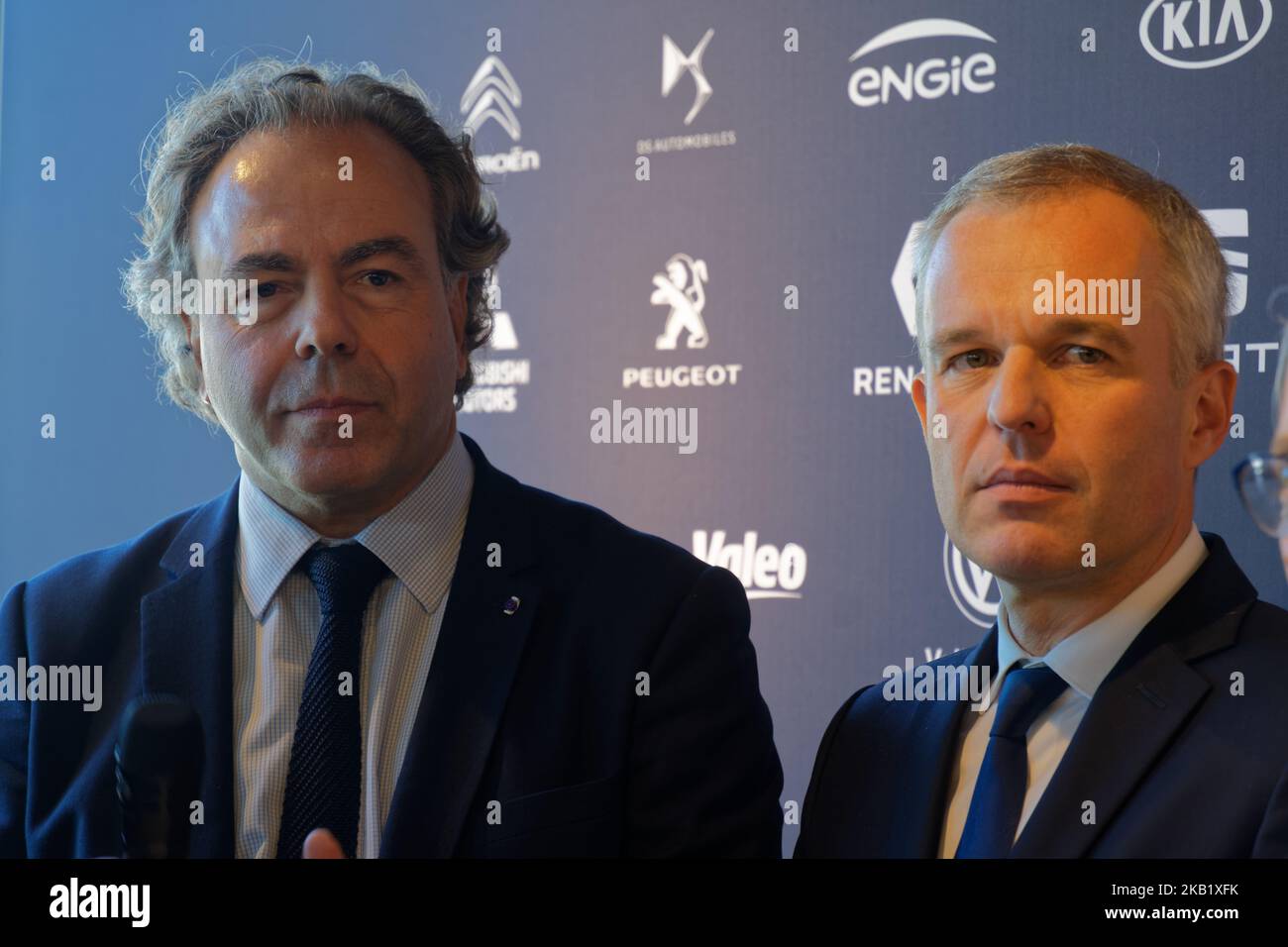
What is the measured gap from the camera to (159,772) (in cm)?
158

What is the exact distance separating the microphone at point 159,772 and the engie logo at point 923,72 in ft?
4.75

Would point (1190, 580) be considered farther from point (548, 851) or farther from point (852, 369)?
point (548, 851)

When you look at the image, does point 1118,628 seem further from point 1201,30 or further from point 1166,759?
point 1201,30

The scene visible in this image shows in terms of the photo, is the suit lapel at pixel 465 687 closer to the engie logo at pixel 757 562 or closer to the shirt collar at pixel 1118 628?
the engie logo at pixel 757 562

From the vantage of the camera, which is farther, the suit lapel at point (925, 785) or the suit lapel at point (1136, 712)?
the suit lapel at point (925, 785)

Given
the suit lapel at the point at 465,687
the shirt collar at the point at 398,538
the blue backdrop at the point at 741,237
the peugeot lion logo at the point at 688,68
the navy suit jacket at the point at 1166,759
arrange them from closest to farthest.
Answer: the navy suit jacket at the point at 1166,759 < the suit lapel at the point at 465,687 < the shirt collar at the point at 398,538 < the blue backdrop at the point at 741,237 < the peugeot lion logo at the point at 688,68

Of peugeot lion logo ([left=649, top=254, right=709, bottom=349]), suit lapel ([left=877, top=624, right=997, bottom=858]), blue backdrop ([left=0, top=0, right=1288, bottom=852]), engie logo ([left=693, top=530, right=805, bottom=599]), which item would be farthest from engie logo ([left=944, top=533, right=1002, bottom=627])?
peugeot lion logo ([left=649, top=254, right=709, bottom=349])

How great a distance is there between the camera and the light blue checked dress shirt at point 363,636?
1738mm

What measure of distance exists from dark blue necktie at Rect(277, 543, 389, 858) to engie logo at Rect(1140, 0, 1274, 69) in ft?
4.98

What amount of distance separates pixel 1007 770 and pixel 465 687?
740 millimetres

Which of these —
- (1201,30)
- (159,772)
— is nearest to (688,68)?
(1201,30)

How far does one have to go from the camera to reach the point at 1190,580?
1.58 m

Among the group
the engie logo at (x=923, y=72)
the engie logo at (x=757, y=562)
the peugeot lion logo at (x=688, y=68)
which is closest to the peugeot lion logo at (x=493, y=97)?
the peugeot lion logo at (x=688, y=68)
